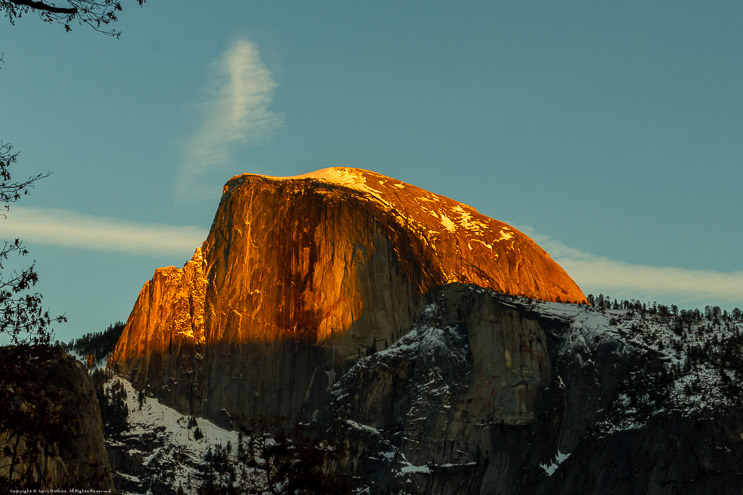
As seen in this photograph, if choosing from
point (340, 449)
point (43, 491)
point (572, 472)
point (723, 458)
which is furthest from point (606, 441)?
point (43, 491)

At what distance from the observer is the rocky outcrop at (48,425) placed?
96.1ft

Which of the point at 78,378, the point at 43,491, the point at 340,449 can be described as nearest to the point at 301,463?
the point at 340,449

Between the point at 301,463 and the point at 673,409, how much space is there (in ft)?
478

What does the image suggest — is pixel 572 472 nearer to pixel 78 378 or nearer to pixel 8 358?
pixel 78 378

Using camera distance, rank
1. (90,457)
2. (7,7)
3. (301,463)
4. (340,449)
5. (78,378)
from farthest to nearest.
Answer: (340,449) < (301,463) < (78,378) < (90,457) < (7,7)

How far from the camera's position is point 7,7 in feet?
92.3

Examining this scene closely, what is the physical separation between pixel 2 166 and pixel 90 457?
2481 centimetres

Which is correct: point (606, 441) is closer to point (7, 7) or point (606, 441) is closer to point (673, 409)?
point (673, 409)

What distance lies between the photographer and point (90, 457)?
50719mm

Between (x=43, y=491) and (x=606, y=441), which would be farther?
(x=606, y=441)

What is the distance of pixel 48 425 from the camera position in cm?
2944

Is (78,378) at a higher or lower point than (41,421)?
higher

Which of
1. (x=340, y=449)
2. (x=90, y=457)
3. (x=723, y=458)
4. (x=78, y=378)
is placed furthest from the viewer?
(x=723, y=458)

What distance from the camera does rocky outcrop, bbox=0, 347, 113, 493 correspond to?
29.3 m
